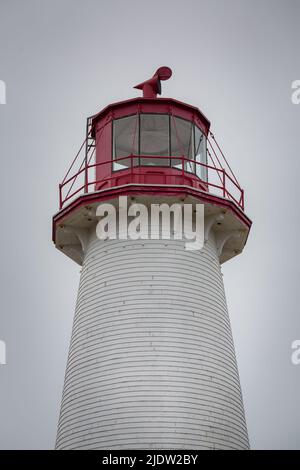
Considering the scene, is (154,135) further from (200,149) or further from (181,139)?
(200,149)

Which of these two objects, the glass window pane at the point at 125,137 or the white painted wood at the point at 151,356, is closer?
the white painted wood at the point at 151,356

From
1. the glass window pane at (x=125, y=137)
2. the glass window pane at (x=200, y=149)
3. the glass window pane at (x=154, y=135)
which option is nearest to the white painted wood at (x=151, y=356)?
the glass window pane at (x=200, y=149)

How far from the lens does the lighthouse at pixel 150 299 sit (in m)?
22.7

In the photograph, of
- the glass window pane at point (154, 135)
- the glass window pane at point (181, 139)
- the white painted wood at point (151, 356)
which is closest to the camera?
the white painted wood at point (151, 356)

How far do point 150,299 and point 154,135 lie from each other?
4.66 meters

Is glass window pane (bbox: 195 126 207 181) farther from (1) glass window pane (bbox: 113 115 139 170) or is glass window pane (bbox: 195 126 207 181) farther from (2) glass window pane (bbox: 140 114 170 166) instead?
(1) glass window pane (bbox: 113 115 139 170)

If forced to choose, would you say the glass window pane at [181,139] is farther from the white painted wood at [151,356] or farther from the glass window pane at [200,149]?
the white painted wood at [151,356]

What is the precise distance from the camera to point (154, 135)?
Result: 26578mm

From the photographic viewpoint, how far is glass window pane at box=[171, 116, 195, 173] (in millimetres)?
26500

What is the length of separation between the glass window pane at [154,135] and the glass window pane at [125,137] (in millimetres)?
176

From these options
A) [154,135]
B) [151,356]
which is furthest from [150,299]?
[154,135]

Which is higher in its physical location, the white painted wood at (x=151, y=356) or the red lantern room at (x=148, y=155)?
the red lantern room at (x=148, y=155)

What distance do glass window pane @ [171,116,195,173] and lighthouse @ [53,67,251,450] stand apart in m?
0.02
